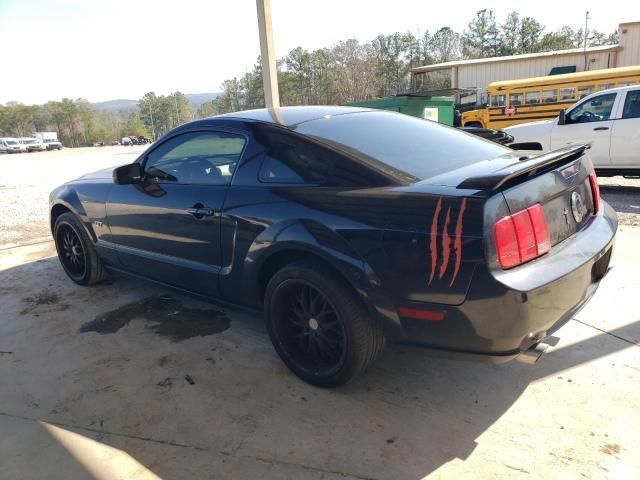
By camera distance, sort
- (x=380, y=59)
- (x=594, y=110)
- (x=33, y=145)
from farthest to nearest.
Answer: (x=380, y=59) < (x=33, y=145) < (x=594, y=110)

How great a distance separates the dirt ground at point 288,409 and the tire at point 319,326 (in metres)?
0.12

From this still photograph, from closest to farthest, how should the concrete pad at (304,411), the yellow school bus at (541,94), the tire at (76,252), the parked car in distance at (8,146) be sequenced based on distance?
the concrete pad at (304,411) < the tire at (76,252) < the yellow school bus at (541,94) < the parked car in distance at (8,146)

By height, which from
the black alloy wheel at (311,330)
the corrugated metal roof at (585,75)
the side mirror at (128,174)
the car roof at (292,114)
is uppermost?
the corrugated metal roof at (585,75)

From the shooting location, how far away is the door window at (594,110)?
7789 mm

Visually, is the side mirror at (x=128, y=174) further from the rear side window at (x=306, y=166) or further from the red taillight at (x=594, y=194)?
the red taillight at (x=594, y=194)

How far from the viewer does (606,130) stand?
7.69 m

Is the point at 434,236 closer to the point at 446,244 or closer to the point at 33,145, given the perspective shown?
the point at 446,244

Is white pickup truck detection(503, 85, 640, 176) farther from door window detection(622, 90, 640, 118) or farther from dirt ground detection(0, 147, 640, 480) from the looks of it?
dirt ground detection(0, 147, 640, 480)

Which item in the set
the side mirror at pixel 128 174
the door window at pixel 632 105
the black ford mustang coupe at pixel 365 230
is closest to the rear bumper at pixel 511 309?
the black ford mustang coupe at pixel 365 230

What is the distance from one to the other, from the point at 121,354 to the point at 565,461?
2.59 m

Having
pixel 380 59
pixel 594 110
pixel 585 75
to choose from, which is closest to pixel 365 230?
pixel 594 110

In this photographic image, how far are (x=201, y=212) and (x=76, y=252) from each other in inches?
79.4

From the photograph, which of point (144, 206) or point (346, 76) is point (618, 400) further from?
point (346, 76)

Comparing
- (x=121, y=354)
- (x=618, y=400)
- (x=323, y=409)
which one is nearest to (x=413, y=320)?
(x=323, y=409)
